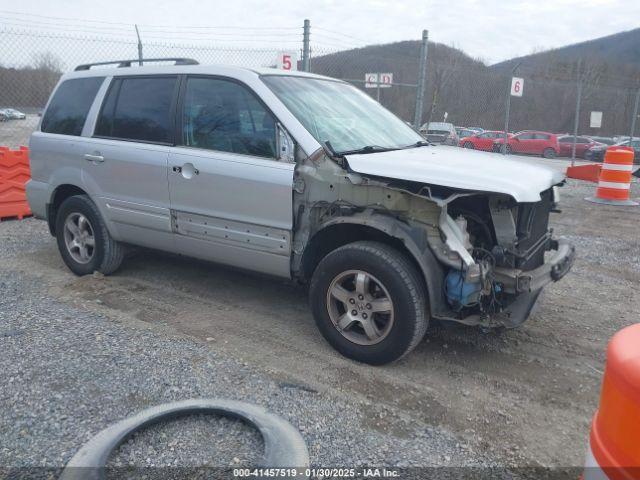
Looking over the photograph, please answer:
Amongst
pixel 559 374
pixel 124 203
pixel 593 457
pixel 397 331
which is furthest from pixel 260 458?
pixel 124 203

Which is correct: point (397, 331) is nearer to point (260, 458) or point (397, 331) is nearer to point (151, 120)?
point (260, 458)

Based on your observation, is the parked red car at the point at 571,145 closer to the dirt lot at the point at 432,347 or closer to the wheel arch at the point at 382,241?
the dirt lot at the point at 432,347

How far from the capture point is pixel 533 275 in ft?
11.2

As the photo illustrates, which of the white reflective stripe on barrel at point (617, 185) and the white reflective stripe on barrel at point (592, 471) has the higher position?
the white reflective stripe on barrel at point (617, 185)

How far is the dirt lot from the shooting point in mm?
2959

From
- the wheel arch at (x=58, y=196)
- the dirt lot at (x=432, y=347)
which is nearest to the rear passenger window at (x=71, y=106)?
the wheel arch at (x=58, y=196)

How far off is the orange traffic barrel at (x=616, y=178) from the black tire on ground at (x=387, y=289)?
324 inches

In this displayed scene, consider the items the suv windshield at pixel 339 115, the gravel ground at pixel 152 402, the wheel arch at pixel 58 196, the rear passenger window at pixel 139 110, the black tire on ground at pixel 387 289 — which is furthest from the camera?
the wheel arch at pixel 58 196

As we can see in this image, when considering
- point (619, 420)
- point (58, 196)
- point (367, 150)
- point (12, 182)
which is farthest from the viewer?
point (12, 182)

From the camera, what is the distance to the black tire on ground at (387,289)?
3.31 m

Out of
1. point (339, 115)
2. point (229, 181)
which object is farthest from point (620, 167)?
point (229, 181)

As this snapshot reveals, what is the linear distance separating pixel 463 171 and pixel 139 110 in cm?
288

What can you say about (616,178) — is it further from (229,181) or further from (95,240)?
(95,240)

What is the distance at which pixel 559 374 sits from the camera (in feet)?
11.6
